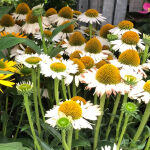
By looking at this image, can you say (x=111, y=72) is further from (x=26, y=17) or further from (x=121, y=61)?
(x=26, y=17)

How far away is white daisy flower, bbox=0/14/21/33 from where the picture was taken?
43.6 inches

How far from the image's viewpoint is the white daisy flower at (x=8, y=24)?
111cm

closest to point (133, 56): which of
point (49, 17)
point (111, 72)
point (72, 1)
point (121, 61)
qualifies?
point (121, 61)

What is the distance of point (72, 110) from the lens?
20.7 inches

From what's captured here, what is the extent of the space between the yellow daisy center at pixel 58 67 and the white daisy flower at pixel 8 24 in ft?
1.75

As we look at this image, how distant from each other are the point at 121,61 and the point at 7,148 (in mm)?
457

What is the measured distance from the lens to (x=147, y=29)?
150 cm

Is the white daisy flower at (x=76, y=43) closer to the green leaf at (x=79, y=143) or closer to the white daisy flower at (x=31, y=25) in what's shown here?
the white daisy flower at (x=31, y=25)

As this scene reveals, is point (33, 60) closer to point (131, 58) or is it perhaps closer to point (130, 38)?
point (131, 58)

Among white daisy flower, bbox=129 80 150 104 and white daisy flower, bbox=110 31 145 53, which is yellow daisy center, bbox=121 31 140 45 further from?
white daisy flower, bbox=129 80 150 104

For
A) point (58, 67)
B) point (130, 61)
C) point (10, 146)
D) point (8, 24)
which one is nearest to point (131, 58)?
point (130, 61)

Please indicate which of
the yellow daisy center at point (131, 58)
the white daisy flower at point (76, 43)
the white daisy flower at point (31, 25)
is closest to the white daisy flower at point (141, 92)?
the yellow daisy center at point (131, 58)

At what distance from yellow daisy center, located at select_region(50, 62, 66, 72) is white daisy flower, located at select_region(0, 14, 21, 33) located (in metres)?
0.53

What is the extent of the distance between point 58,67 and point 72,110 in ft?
0.53
